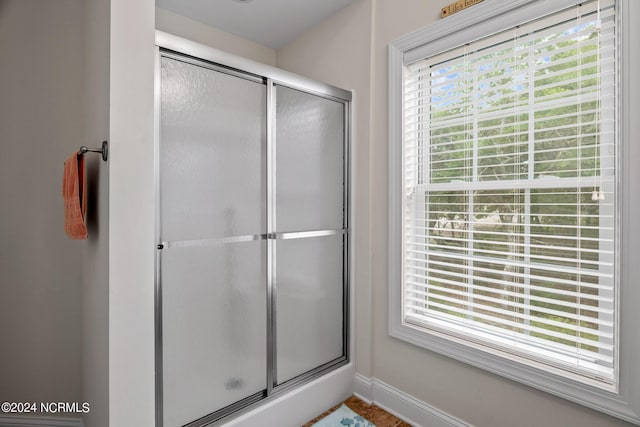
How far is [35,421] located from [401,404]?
2.01 meters

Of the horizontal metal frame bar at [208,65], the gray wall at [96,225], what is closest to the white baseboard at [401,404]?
the gray wall at [96,225]

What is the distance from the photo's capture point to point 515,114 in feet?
4.86

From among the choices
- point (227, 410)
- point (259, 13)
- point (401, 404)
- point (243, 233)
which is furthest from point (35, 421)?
point (259, 13)

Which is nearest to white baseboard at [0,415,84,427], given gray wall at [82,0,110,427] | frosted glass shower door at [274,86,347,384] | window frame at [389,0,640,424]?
gray wall at [82,0,110,427]

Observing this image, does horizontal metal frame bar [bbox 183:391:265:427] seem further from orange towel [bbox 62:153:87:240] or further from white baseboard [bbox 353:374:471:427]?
orange towel [bbox 62:153:87:240]

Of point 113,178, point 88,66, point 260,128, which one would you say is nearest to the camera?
point 113,178

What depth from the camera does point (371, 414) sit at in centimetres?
192

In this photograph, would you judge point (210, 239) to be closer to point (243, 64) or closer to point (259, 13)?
point (243, 64)

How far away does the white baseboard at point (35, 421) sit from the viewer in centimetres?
180

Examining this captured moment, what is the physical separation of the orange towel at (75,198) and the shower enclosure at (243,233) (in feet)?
0.99

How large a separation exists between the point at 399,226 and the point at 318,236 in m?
0.48

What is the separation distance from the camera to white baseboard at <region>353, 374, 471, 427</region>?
67.4 inches

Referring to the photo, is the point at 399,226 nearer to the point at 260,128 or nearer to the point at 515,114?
the point at 515,114

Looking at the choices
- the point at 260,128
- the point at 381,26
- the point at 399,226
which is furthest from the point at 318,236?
the point at 381,26
